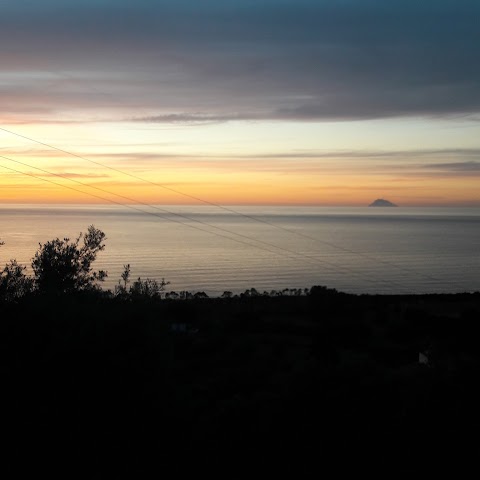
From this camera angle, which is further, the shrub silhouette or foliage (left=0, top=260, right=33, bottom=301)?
the shrub silhouette

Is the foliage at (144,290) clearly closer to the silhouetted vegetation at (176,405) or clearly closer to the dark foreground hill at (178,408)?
the silhouetted vegetation at (176,405)

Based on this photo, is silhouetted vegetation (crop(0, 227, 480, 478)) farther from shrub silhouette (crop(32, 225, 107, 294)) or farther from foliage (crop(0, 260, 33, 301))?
shrub silhouette (crop(32, 225, 107, 294))

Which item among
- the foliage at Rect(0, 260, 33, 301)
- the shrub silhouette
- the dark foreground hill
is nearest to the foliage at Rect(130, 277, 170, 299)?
the shrub silhouette

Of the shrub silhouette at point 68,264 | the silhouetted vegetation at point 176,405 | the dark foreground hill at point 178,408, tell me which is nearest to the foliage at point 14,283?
the silhouetted vegetation at point 176,405

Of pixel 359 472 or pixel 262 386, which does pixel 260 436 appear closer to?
pixel 359 472

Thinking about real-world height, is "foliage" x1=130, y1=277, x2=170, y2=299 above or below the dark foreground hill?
above

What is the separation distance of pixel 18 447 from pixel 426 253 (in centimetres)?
10002

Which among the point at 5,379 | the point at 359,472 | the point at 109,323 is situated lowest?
the point at 359,472

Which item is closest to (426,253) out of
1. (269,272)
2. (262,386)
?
(269,272)

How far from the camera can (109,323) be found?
523 inches

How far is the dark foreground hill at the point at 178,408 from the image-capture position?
11.8 m

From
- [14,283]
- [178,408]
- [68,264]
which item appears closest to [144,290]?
[68,264]

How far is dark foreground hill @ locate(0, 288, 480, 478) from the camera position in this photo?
1181 cm

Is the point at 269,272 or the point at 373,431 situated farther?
the point at 269,272
